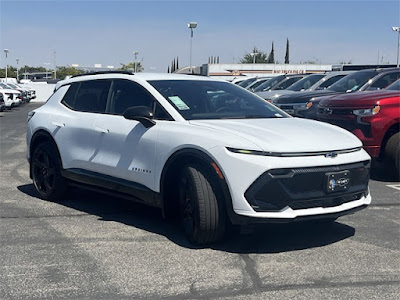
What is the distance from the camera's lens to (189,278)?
3934mm

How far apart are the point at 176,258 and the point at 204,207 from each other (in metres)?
0.48

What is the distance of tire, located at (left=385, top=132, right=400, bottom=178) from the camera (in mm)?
7610

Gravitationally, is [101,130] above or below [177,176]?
above

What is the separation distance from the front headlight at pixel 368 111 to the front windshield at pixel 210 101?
2484mm

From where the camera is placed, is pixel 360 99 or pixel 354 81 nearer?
pixel 360 99

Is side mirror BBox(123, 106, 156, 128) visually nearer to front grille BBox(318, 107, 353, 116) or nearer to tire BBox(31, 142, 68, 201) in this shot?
tire BBox(31, 142, 68, 201)

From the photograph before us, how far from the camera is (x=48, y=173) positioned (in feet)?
21.4

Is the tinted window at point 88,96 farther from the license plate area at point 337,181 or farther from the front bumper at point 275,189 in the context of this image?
the license plate area at point 337,181

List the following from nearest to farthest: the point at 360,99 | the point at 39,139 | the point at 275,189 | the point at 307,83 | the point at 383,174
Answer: the point at 275,189, the point at 39,139, the point at 360,99, the point at 383,174, the point at 307,83

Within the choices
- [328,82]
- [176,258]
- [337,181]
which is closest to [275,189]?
[337,181]

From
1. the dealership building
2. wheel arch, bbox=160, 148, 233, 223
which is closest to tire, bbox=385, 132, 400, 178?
wheel arch, bbox=160, 148, 233, 223

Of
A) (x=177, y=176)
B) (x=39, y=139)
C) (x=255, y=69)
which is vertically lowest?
(x=177, y=176)

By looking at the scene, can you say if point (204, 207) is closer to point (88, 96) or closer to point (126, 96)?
point (126, 96)

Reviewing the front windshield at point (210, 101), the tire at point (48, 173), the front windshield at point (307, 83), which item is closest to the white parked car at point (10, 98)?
the front windshield at point (307, 83)
